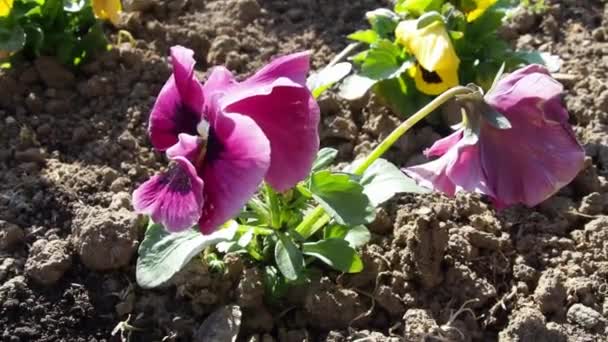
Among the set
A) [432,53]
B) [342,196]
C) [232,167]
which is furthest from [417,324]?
[432,53]

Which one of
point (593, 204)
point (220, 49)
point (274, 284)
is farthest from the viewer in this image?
point (220, 49)

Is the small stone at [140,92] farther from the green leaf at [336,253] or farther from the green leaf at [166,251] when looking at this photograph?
the green leaf at [336,253]

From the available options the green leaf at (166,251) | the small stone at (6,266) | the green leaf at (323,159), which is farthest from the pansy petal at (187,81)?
the small stone at (6,266)

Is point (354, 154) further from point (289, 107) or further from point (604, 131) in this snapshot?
point (289, 107)

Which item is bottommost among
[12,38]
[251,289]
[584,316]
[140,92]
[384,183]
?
[584,316]

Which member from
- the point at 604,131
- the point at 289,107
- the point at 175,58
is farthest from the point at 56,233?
the point at 604,131

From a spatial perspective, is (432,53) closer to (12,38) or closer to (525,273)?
(525,273)
